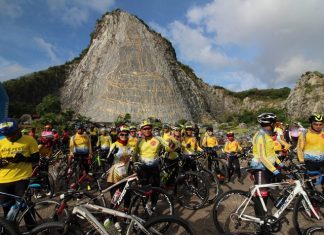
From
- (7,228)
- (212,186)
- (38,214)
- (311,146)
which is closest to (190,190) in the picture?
(212,186)

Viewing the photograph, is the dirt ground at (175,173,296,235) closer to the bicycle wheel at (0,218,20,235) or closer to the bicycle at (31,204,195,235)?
the bicycle at (31,204,195,235)

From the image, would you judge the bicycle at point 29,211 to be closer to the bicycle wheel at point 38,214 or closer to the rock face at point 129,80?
the bicycle wheel at point 38,214

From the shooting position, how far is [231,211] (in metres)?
5.69

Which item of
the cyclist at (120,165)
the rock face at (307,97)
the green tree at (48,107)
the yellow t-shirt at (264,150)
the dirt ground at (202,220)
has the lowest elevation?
the dirt ground at (202,220)

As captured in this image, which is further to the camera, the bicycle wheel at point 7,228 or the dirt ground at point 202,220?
the dirt ground at point 202,220

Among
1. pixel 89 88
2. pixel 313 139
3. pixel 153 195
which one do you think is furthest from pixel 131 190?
pixel 89 88

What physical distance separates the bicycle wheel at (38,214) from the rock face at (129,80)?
40714 mm

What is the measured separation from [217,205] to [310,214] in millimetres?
1603

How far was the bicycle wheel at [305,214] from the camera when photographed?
5.30 m

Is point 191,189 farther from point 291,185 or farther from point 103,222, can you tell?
point 103,222

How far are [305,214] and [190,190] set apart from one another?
3.11 metres

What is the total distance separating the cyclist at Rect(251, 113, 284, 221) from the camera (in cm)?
543

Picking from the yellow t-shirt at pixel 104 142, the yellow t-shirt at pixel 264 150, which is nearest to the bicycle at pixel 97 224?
the yellow t-shirt at pixel 264 150

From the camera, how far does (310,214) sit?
17.3ft
